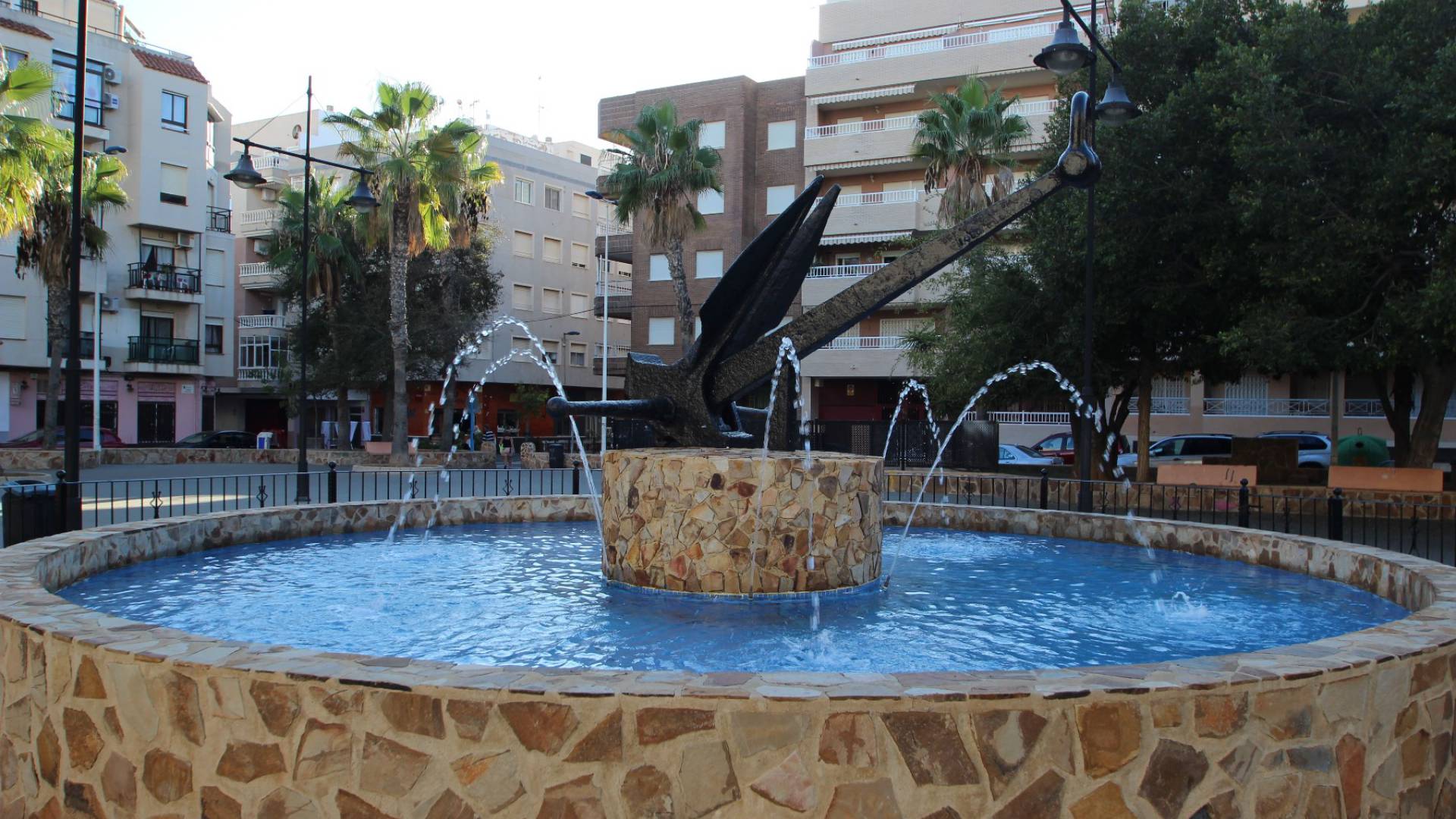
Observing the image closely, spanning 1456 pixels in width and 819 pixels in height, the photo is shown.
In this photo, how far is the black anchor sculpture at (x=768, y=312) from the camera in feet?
29.6

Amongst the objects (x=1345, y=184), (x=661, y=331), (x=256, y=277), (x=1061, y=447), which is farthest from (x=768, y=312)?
(x=256, y=277)

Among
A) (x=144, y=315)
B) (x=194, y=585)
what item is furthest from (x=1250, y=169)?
(x=144, y=315)

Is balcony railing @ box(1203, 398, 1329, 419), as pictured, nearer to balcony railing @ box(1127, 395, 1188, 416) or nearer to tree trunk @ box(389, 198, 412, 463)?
balcony railing @ box(1127, 395, 1188, 416)

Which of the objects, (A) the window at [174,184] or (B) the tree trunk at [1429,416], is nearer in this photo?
(B) the tree trunk at [1429,416]

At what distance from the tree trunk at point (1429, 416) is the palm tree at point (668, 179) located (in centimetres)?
1982

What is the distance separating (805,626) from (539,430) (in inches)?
1811

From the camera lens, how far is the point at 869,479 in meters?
8.84

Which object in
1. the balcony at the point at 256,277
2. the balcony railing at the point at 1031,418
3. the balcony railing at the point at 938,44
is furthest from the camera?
the balcony at the point at 256,277

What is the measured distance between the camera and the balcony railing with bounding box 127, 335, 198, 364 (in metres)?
43.5

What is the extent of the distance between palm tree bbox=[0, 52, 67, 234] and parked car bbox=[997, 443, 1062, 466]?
25.3 m

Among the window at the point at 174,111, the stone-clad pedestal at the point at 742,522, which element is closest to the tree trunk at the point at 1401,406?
the stone-clad pedestal at the point at 742,522

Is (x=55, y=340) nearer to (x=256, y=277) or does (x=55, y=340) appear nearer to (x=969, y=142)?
(x=256, y=277)

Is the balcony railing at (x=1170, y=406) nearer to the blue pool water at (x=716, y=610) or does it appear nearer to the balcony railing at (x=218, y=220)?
the blue pool water at (x=716, y=610)

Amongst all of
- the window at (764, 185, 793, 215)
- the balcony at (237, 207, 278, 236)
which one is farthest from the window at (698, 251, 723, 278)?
the balcony at (237, 207, 278, 236)
